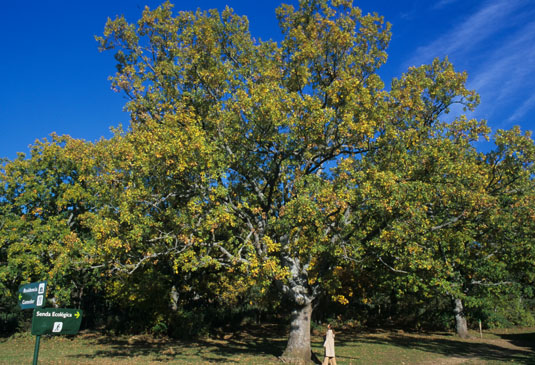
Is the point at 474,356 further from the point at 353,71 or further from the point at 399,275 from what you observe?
the point at 353,71

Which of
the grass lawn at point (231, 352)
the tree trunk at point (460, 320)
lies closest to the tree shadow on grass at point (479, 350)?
the grass lawn at point (231, 352)

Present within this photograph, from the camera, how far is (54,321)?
6746 millimetres

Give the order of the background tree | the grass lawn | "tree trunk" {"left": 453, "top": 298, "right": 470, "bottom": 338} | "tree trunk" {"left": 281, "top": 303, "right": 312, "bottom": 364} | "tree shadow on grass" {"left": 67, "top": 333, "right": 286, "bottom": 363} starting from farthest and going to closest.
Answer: "tree trunk" {"left": 453, "top": 298, "right": 470, "bottom": 338} → the background tree → "tree shadow on grass" {"left": 67, "top": 333, "right": 286, "bottom": 363} → the grass lawn → "tree trunk" {"left": 281, "top": 303, "right": 312, "bottom": 364}

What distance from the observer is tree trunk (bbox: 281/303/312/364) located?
15359 millimetres

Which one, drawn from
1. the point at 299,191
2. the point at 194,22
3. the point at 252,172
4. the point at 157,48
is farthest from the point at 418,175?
the point at 157,48

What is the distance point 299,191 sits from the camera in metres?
13.8

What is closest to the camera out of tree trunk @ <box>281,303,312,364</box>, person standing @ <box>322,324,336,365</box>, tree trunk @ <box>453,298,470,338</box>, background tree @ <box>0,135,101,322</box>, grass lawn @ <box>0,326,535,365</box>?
person standing @ <box>322,324,336,365</box>

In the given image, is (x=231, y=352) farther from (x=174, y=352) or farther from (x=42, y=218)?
(x=42, y=218)

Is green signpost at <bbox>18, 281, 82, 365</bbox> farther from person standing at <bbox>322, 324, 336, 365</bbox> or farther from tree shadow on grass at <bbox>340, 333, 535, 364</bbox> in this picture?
tree shadow on grass at <bbox>340, 333, 535, 364</bbox>

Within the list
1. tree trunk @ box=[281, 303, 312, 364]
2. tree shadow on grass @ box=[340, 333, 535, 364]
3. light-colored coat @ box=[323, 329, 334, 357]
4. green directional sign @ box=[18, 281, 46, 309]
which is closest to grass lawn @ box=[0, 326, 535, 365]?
tree shadow on grass @ box=[340, 333, 535, 364]

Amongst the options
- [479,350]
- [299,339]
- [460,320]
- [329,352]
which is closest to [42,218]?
[299,339]

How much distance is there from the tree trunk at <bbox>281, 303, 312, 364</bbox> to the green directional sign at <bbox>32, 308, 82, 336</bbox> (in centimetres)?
Result: 1032

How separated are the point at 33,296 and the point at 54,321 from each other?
67 cm

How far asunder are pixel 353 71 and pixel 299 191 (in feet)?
21.3
